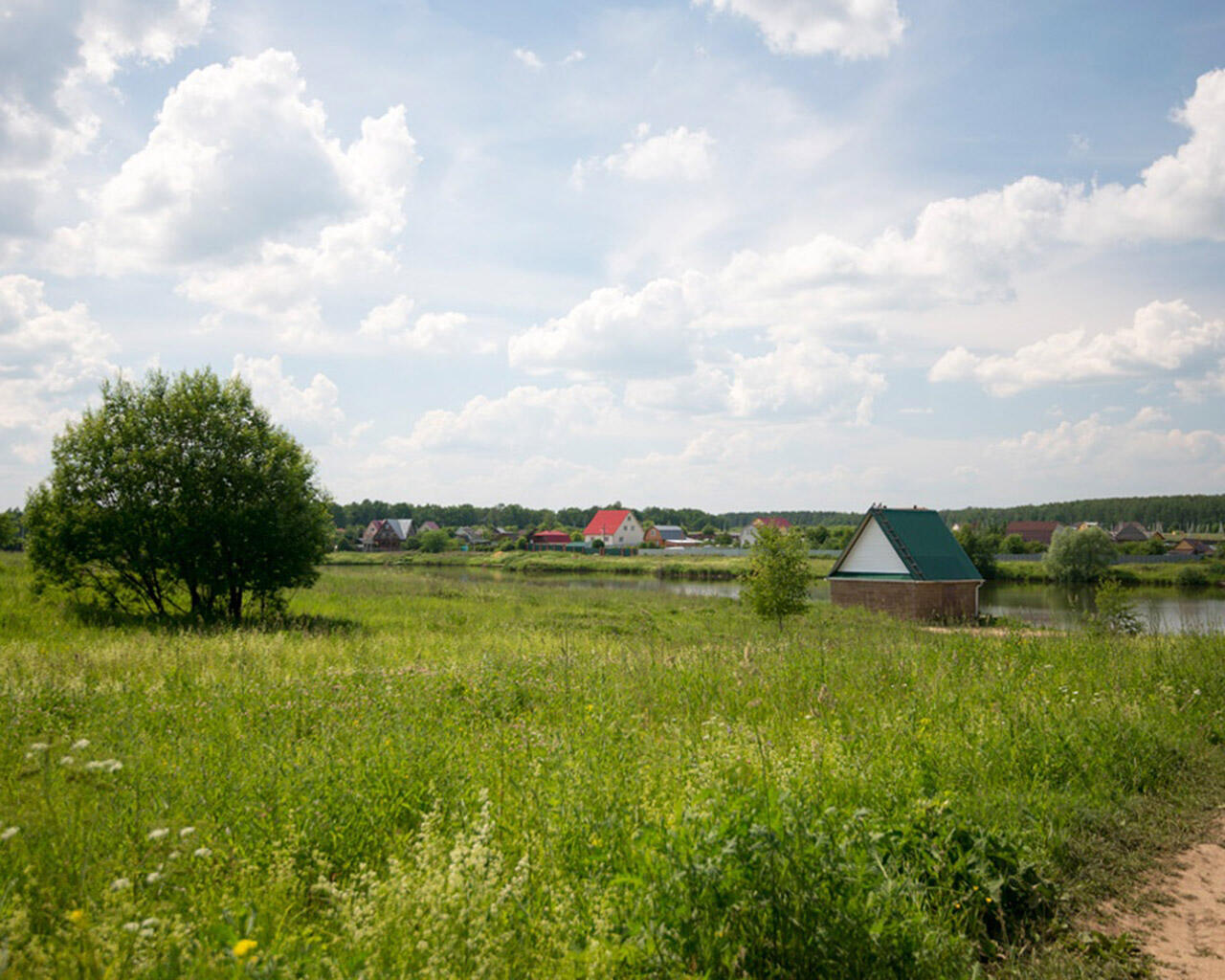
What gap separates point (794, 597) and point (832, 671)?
14.9 meters

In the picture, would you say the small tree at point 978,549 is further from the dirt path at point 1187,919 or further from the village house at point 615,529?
the dirt path at point 1187,919

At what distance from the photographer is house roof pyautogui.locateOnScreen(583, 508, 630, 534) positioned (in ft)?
329

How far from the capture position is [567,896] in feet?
11.1

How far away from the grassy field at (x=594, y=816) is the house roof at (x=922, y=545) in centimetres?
2148

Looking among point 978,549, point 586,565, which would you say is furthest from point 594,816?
point 586,565

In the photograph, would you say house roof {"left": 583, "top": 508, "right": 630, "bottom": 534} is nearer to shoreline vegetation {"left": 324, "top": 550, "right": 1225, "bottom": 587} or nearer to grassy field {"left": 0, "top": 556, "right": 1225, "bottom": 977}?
shoreline vegetation {"left": 324, "top": 550, "right": 1225, "bottom": 587}

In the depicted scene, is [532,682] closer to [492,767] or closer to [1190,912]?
[492,767]

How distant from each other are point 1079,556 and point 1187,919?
6386 cm

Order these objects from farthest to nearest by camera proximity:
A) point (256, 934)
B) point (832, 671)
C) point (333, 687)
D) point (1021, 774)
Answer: point (832, 671) → point (333, 687) → point (1021, 774) → point (256, 934)

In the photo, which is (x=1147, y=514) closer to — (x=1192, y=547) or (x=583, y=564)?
(x=1192, y=547)

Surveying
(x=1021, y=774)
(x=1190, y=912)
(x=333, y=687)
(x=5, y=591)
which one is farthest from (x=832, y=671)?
(x=5, y=591)

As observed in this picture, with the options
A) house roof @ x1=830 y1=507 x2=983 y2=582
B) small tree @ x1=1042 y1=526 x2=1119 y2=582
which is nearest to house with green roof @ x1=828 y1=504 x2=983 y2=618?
house roof @ x1=830 y1=507 x2=983 y2=582

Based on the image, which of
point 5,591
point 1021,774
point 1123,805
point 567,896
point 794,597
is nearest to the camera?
point 567,896

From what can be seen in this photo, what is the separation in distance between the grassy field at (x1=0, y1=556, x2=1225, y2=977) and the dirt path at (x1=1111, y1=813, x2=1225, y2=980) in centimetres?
21
